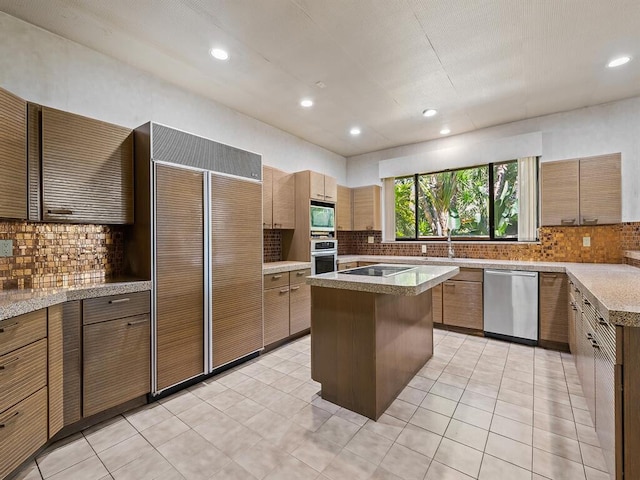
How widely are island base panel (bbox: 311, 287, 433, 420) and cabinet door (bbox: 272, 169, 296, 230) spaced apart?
1713 millimetres

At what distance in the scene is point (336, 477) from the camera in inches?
60.6

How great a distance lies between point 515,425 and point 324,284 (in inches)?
61.7

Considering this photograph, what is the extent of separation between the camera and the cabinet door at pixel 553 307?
318cm

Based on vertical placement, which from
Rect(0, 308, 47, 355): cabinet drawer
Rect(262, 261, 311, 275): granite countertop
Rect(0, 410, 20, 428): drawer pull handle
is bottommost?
Rect(0, 410, 20, 428): drawer pull handle

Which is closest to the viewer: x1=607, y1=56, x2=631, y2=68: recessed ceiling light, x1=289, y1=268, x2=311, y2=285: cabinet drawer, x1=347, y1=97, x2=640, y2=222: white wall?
x1=607, y1=56, x2=631, y2=68: recessed ceiling light

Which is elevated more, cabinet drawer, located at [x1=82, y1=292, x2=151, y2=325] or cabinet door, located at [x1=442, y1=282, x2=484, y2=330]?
cabinet drawer, located at [x1=82, y1=292, x2=151, y2=325]

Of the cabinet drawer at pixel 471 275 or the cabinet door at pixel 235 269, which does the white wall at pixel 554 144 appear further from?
the cabinet door at pixel 235 269

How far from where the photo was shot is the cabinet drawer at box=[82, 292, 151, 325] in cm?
195

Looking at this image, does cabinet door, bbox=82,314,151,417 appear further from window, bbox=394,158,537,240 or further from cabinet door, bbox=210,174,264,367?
window, bbox=394,158,537,240

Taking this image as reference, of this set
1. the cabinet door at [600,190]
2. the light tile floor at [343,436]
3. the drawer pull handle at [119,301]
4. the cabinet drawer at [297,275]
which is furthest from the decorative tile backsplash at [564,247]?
the drawer pull handle at [119,301]

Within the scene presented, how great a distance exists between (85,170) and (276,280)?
1959 mm

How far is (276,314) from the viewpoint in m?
3.34

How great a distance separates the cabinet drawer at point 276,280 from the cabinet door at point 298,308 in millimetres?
146

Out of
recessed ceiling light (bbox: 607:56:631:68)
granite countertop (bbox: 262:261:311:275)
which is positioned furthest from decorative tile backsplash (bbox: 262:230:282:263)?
recessed ceiling light (bbox: 607:56:631:68)
